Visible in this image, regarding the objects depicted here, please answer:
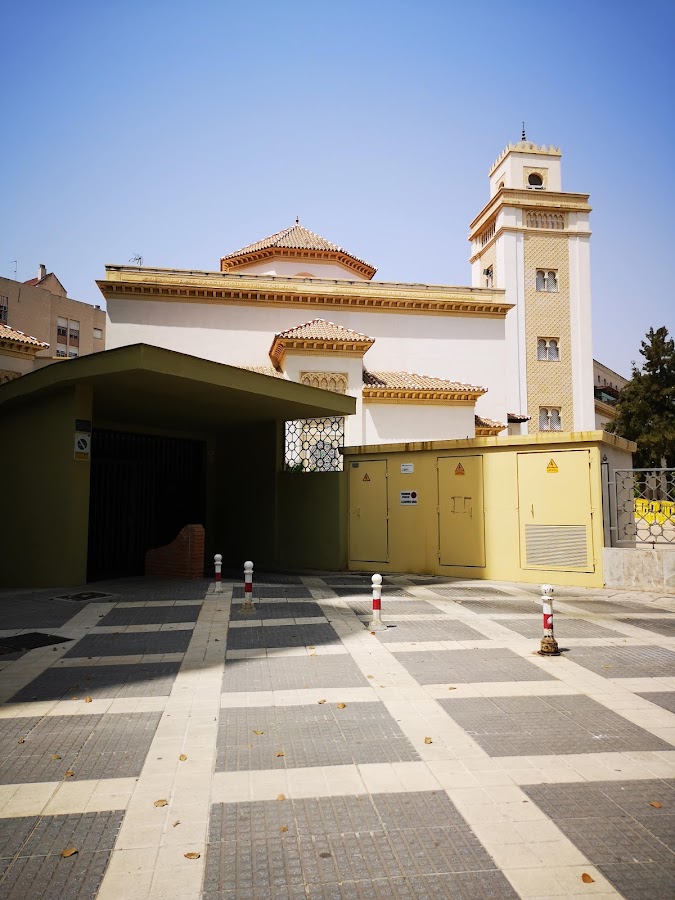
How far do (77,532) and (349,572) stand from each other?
6.13 m

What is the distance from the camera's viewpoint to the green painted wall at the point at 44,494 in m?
12.3

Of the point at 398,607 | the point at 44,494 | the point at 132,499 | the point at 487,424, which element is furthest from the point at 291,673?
the point at 487,424

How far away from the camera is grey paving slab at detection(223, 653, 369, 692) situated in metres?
6.23

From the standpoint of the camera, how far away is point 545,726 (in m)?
5.16

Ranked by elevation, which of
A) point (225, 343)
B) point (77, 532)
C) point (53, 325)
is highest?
point (53, 325)

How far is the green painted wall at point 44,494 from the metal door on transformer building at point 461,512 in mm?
7476

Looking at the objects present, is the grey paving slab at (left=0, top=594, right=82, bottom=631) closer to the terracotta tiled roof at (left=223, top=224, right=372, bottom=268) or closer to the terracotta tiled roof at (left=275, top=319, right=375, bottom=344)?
the terracotta tiled roof at (left=275, top=319, right=375, bottom=344)

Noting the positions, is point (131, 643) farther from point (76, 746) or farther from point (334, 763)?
point (334, 763)

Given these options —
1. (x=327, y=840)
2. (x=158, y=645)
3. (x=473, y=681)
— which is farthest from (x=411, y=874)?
(x=158, y=645)

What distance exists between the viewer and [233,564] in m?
18.1

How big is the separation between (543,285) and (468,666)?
3769 cm

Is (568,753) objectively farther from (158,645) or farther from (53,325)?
(53,325)

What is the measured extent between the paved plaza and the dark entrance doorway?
767 cm

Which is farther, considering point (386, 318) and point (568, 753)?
point (386, 318)
